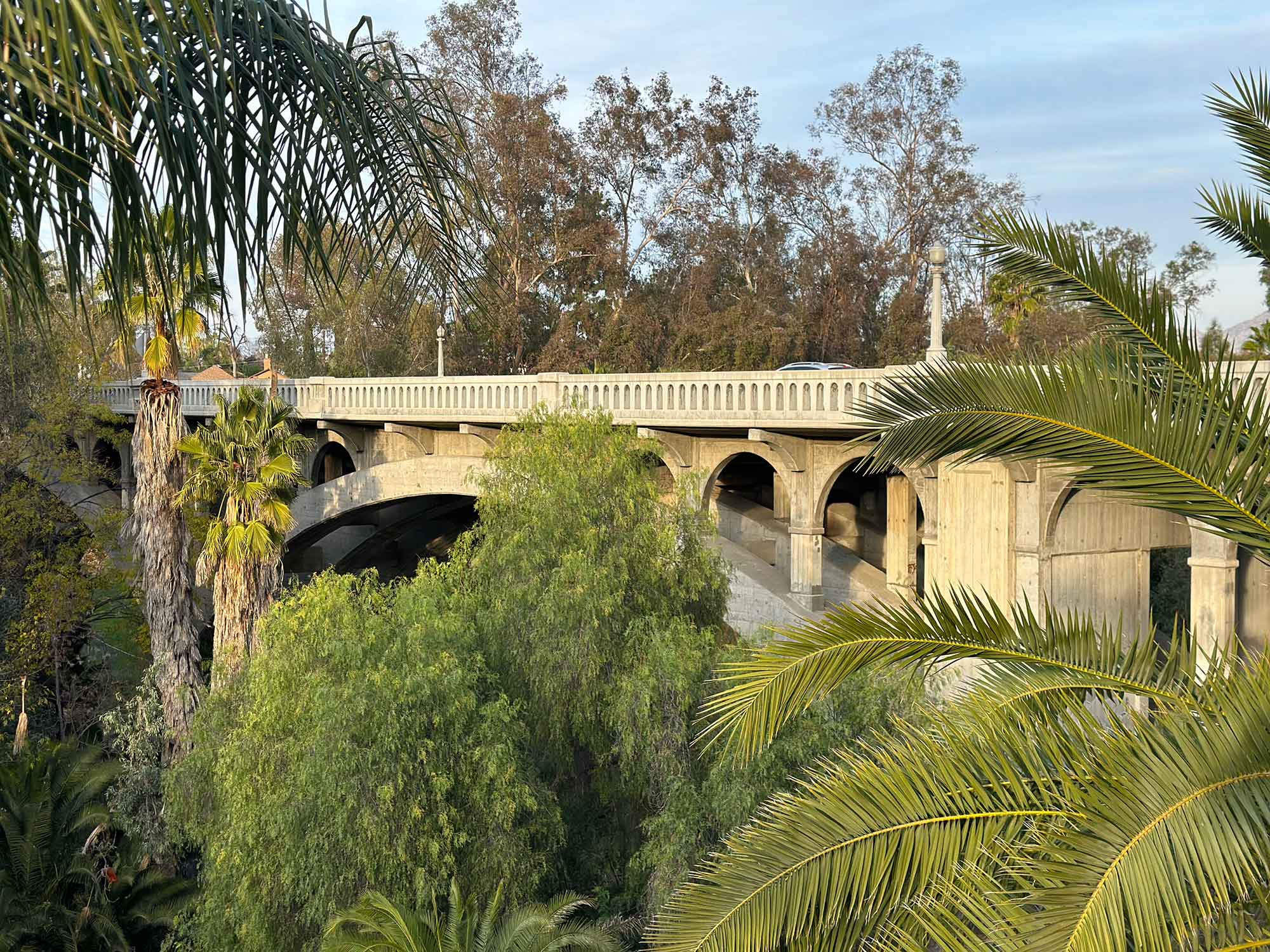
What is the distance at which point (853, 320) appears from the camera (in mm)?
38406

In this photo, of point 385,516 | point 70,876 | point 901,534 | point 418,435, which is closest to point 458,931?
point 70,876

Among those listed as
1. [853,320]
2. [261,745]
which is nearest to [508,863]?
[261,745]

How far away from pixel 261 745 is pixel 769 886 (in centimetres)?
1031

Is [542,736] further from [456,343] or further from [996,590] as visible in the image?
[456,343]

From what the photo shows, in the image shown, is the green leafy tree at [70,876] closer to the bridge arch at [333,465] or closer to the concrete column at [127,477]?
the concrete column at [127,477]

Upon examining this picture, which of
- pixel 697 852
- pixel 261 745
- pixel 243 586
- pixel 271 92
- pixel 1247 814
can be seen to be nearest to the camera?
pixel 271 92

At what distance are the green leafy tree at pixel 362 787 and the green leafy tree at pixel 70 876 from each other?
2.59 m

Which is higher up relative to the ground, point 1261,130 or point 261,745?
Result: point 1261,130

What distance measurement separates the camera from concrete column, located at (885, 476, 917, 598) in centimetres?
2091

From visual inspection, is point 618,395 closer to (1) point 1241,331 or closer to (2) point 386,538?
(2) point 386,538

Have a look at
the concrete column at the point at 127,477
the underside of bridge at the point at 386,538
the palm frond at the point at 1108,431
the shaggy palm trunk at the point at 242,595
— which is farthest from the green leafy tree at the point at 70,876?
the concrete column at the point at 127,477

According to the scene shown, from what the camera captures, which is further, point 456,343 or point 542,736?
point 456,343

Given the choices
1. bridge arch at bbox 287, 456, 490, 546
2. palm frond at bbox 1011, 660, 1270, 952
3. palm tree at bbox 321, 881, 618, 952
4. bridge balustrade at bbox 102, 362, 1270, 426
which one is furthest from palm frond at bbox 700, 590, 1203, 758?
bridge arch at bbox 287, 456, 490, 546

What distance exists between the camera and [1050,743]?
4.62 m
